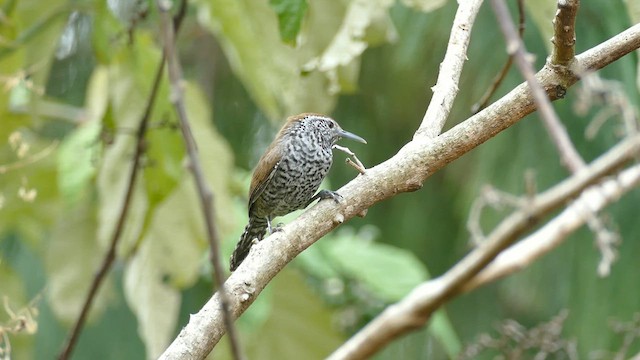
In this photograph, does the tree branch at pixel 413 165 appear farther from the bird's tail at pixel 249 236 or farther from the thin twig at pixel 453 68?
the bird's tail at pixel 249 236

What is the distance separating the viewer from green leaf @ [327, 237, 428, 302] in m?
4.03

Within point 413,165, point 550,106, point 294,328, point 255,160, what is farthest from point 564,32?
point 255,160

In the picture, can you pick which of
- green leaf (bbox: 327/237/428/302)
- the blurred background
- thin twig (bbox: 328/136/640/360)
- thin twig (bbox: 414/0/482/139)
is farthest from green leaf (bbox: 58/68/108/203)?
thin twig (bbox: 328/136/640/360)

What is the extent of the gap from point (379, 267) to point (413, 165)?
190 cm

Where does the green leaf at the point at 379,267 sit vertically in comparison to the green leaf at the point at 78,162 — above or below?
below

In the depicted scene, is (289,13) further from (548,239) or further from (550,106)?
(548,239)

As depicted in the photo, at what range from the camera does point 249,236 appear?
3.76 metres

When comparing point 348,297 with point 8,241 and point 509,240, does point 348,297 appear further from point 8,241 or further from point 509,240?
point 509,240

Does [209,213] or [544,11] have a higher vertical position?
[544,11]

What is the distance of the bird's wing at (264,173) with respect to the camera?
3.82 m

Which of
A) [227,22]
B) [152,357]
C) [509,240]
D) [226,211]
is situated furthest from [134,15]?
[509,240]

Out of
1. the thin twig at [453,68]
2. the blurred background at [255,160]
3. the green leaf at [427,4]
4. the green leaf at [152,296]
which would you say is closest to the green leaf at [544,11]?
the blurred background at [255,160]

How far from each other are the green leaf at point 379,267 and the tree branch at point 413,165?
1.74 m

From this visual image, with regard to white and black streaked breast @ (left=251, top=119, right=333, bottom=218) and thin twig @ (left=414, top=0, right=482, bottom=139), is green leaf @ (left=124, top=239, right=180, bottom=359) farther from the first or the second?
thin twig @ (left=414, top=0, right=482, bottom=139)
